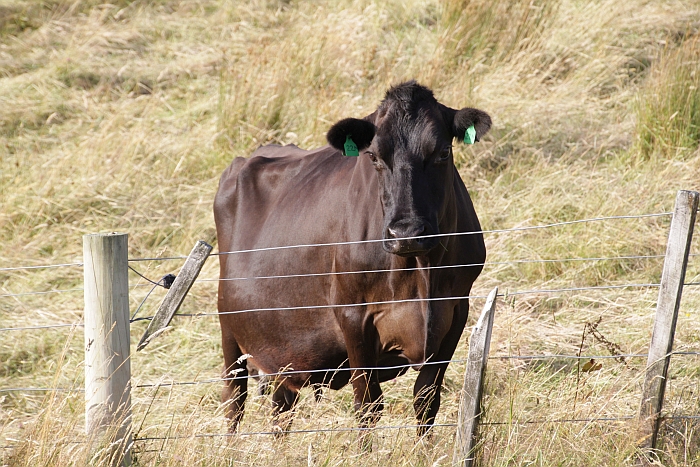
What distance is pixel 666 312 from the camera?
3.23 m

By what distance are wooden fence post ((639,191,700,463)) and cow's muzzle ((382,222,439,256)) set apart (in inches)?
41.0

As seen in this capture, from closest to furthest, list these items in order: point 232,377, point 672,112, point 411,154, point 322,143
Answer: point 411,154 → point 232,377 → point 672,112 → point 322,143

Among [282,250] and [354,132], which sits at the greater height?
[354,132]

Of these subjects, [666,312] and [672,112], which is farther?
[672,112]

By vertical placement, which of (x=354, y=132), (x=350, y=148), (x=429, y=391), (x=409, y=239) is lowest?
(x=429, y=391)

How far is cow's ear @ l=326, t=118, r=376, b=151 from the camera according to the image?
4082 mm

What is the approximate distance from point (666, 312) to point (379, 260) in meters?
1.46

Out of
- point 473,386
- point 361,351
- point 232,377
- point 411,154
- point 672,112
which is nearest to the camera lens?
point 473,386

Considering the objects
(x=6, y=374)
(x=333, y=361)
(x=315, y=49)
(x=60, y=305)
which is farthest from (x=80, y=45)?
(x=333, y=361)

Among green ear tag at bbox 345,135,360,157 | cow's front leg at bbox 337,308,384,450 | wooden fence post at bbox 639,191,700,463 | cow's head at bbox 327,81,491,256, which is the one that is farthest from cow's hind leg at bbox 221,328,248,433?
wooden fence post at bbox 639,191,700,463

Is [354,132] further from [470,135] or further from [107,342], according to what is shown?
[107,342]

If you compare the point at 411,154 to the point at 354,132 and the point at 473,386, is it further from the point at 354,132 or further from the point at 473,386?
the point at 473,386

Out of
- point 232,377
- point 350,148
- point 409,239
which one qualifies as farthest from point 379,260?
point 232,377

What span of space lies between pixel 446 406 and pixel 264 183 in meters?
2.04
